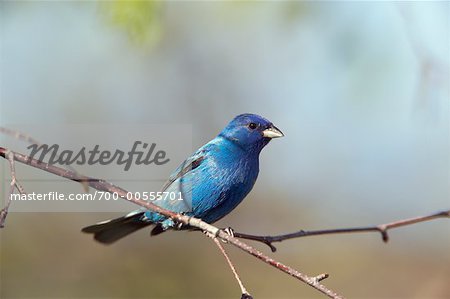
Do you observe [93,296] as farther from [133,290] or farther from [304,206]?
[304,206]

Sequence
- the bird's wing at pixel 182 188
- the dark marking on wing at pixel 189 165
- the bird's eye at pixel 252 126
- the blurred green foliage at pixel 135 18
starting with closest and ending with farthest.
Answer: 1. the blurred green foliage at pixel 135 18
2. the bird's wing at pixel 182 188
3. the dark marking on wing at pixel 189 165
4. the bird's eye at pixel 252 126

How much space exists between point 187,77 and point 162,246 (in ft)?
9.29

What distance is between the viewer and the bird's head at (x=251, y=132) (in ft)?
16.5

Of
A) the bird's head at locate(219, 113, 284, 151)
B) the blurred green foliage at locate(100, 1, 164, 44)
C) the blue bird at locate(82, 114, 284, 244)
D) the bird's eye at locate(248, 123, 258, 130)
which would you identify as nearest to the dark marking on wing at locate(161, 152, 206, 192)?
the blue bird at locate(82, 114, 284, 244)

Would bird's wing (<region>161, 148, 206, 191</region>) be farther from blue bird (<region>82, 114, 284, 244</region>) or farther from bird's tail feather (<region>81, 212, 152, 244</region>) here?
bird's tail feather (<region>81, 212, 152, 244</region>)

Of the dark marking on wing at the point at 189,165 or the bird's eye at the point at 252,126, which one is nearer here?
the dark marking on wing at the point at 189,165

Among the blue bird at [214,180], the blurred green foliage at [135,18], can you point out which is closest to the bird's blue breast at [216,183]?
the blue bird at [214,180]

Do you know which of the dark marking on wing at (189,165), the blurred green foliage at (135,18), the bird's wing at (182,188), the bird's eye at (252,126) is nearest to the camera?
the blurred green foliage at (135,18)

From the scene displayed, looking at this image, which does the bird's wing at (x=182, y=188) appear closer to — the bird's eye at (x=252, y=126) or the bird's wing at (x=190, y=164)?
the bird's wing at (x=190, y=164)

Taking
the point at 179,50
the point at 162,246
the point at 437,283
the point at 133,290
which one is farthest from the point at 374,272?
the point at 179,50

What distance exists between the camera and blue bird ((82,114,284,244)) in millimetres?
4648

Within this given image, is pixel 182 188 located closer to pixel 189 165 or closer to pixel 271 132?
pixel 189 165

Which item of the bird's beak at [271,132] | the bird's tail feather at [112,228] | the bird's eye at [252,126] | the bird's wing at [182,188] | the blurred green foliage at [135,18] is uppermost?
the blurred green foliage at [135,18]

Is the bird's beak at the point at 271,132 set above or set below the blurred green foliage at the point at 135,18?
below
